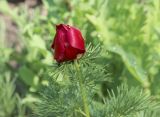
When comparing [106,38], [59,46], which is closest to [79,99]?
[59,46]

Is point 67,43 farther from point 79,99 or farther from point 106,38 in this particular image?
point 106,38

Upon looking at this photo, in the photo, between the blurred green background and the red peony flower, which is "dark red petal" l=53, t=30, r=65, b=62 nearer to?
the red peony flower

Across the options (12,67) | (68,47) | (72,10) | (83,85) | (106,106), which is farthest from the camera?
(12,67)

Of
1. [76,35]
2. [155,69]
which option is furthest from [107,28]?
[76,35]

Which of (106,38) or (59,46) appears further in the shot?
(106,38)

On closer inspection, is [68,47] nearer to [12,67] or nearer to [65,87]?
[65,87]

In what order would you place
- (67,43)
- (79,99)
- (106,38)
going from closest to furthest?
(67,43)
(79,99)
(106,38)

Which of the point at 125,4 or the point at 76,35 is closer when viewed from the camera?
the point at 76,35
